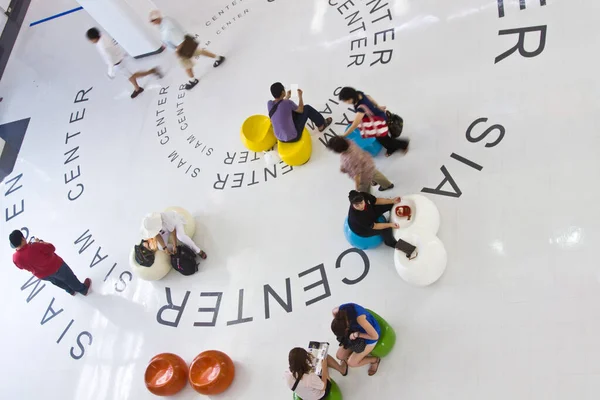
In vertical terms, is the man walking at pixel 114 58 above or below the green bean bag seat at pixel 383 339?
above

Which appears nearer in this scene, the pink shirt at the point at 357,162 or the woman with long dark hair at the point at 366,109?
the pink shirt at the point at 357,162

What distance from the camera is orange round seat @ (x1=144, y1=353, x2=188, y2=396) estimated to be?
4383 millimetres

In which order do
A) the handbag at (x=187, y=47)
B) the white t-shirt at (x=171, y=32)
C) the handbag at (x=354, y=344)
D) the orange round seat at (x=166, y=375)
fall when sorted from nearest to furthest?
1. the handbag at (x=354, y=344)
2. the orange round seat at (x=166, y=375)
3. the handbag at (x=187, y=47)
4. the white t-shirt at (x=171, y=32)

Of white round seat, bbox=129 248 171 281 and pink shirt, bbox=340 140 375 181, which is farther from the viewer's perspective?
white round seat, bbox=129 248 171 281

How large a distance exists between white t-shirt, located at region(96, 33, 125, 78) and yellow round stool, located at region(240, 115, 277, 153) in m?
2.57

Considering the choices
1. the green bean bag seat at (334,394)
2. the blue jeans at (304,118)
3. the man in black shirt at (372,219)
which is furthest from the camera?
the blue jeans at (304,118)

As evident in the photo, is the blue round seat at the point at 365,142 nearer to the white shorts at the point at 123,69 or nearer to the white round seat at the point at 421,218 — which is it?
the white round seat at the point at 421,218

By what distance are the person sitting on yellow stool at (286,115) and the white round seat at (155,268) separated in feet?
5.85

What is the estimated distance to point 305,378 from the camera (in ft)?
11.8

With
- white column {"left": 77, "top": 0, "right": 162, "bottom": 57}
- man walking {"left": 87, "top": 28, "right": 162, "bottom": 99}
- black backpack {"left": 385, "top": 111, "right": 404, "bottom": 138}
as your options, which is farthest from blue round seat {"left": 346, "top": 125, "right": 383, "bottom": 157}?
white column {"left": 77, "top": 0, "right": 162, "bottom": 57}

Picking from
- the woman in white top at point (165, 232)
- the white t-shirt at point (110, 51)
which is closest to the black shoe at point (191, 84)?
the white t-shirt at point (110, 51)

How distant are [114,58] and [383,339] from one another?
5418mm

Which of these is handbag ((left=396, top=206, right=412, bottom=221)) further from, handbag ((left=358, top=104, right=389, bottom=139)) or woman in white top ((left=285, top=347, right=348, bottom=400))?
woman in white top ((left=285, top=347, right=348, bottom=400))

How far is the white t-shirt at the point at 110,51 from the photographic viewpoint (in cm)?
671
